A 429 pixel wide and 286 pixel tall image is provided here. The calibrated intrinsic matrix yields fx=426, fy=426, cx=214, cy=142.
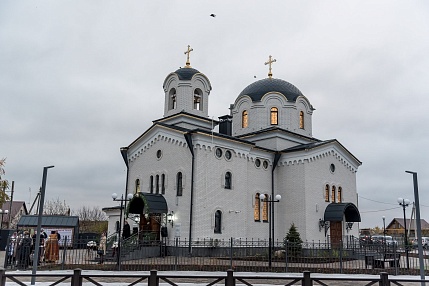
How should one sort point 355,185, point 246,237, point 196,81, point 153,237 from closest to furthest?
1. point 153,237
2. point 246,237
3. point 196,81
4. point 355,185

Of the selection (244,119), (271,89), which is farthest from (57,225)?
(271,89)

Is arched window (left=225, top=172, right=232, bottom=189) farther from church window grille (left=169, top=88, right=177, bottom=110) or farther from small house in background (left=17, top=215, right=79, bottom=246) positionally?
small house in background (left=17, top=215, right=79, bottom=246)

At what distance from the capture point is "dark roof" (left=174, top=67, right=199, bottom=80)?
86.3 feet

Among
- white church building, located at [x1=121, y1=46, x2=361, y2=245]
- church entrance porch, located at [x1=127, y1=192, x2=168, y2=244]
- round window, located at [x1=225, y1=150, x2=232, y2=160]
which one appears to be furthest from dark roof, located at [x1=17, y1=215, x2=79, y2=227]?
round window, located at [x1=225, y1=150, x2=232, y2=160]

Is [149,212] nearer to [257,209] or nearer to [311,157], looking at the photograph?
[257,209]

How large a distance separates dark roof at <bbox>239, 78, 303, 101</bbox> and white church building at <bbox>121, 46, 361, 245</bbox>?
90 mm

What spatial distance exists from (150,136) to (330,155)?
11710 mm

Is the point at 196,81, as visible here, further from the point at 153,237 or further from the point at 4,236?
the point at 4,236

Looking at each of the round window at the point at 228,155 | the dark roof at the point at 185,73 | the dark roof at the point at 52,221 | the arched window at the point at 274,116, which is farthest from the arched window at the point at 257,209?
the dark roof at the point at 52,221

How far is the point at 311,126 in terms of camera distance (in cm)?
3088

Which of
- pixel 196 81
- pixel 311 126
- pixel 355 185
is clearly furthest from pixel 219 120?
pixel 355 185

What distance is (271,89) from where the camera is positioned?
29625 millimetres

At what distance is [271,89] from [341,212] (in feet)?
31.6

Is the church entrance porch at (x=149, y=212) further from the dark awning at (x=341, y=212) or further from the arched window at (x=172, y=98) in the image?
the dark awning at (x=341, y=212)
